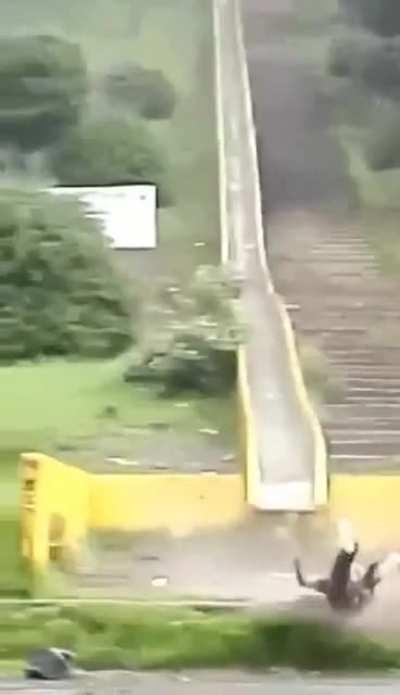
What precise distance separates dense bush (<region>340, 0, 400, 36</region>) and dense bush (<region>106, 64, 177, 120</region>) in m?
0.27

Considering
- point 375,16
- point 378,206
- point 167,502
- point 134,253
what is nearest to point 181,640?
point 167,502

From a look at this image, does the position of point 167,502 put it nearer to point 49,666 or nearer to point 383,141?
point 49,666

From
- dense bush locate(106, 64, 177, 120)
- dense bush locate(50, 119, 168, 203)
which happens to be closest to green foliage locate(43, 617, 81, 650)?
dense bush locate(50, 119, 168, 203)

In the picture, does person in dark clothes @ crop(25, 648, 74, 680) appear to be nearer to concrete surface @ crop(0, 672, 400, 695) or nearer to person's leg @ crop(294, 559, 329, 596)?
concrete surface @ crop(0, 672, 400, 695)

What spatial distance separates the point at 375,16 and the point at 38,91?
1.56 ft

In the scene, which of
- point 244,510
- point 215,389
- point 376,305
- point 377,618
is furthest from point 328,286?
point 377,618

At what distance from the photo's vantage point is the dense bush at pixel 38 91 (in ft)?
6.06

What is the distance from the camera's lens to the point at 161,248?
5.90 feet

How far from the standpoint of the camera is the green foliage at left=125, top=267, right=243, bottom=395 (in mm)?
1746

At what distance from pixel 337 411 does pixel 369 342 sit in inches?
4.2

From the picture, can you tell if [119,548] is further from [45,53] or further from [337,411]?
[45,53]

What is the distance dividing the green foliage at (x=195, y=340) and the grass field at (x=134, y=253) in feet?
0.07

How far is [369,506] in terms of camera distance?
170 centimetres

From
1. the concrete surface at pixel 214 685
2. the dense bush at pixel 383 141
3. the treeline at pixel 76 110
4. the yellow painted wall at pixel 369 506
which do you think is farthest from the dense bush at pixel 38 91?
the concrete surface at pixel 214 685
